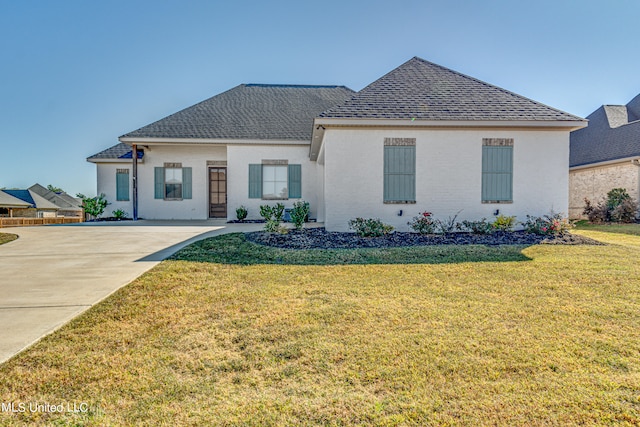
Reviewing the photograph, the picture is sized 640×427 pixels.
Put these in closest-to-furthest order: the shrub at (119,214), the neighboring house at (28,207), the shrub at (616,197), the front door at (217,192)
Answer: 1. the shrub at (616,197)
2. the shrub at (119,214)
3. the front door at (217,192)
4. the neighboring house at (28,207)

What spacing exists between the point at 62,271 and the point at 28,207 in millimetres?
40993

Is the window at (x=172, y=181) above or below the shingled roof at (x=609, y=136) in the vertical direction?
below

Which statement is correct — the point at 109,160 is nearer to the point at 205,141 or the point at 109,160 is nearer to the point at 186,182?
the point at 186,182

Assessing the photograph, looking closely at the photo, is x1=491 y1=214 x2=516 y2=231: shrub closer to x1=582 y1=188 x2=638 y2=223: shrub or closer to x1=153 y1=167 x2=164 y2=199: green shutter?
x1=582 y1=188 x2=638 y2=223: shrub

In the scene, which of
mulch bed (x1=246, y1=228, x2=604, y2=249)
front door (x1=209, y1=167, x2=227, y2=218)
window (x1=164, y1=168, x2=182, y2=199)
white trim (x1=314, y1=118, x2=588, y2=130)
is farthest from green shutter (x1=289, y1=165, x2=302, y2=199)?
mulch bed (x1=246, y1=228, x2=604, y2=249)

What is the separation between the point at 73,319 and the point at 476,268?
5.54 meters

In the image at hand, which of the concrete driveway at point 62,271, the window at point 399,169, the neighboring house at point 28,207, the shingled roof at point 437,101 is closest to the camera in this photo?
the concrete driveway at point 62,271

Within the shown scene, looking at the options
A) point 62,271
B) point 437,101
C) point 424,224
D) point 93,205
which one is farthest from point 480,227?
point 93,205

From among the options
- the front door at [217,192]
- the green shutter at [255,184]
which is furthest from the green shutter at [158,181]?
the green shutter at [255,184]

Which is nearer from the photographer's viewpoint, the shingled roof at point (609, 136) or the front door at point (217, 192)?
the front door at point (217, 192)

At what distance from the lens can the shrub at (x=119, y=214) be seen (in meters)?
14.8

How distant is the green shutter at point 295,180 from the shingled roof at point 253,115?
124cm

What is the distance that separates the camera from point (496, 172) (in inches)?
385

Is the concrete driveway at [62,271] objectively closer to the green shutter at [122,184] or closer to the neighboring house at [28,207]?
the green shutter at [122,184]
